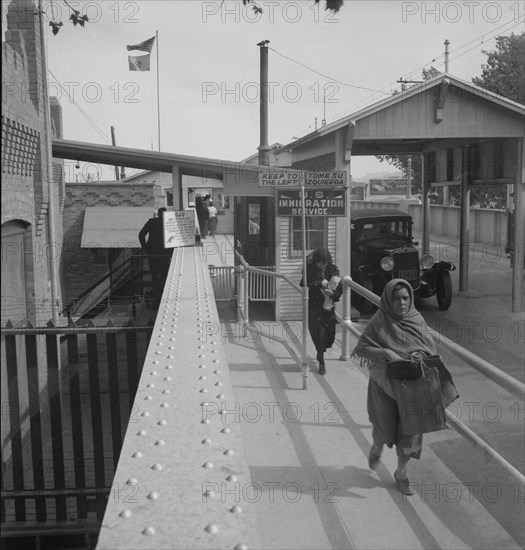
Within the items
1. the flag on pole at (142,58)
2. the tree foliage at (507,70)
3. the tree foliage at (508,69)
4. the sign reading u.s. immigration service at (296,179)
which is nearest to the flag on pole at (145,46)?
the flag on pole at (142,58)

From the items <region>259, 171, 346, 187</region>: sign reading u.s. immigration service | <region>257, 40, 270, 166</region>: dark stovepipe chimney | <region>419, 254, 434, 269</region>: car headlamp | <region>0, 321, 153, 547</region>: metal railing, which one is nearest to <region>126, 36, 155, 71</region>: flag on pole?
<region>257, 40, 270, 166</region>: dark stovepipe chimney

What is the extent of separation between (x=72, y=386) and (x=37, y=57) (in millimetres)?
7794

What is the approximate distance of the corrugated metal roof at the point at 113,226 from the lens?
61.6 feet

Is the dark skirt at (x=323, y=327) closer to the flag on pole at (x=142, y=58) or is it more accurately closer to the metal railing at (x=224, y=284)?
the metal railing at (x=224, y=284)

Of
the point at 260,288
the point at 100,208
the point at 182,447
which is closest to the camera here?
the point at 182,447

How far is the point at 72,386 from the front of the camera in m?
4.24

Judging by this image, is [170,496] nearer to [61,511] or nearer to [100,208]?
→ [61,511]

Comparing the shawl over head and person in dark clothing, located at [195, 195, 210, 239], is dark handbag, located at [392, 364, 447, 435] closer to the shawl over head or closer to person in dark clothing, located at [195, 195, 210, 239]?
the shawl over head

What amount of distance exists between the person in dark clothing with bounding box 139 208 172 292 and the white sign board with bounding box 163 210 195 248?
0.61ft

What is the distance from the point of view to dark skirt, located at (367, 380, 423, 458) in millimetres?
4316

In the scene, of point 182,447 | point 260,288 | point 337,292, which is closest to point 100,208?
point 260,288

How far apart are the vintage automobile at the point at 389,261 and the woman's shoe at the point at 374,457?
29.5 feet

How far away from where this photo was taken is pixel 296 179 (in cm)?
820

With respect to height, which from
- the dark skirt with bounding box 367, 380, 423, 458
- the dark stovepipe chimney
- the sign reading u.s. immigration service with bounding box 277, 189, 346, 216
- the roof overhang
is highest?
the dark stovepipe chimney
